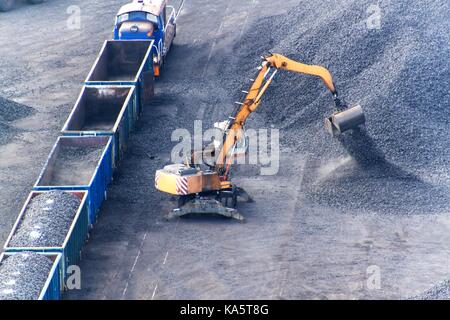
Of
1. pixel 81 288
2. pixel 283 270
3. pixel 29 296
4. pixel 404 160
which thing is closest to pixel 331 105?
pixel 404 160

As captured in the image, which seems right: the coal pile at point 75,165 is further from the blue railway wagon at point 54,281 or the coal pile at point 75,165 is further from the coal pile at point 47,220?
the blue railway wagon at point 54,281

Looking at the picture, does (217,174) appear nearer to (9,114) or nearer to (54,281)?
(54,281)

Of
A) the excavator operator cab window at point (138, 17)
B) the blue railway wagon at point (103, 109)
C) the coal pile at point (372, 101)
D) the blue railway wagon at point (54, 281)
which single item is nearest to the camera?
the blue railway wagon at point (54, 281)

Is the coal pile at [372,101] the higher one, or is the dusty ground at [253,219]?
the coal pile at [372,101]

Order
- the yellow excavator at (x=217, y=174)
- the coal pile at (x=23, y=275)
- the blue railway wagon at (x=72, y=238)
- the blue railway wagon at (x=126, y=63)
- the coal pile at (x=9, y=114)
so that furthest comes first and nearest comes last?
1. the blue railway wagon at (x=126, y=63)
2. the coal pile at (x=9, y=114)
3. the yellow excavator at (x=217, y=174)
4. the blue railway wagon at (x=72, y=238)
5. the coal pile at (x=23, y=275)

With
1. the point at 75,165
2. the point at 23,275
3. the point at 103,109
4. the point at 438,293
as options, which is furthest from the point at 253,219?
the point at 103,109

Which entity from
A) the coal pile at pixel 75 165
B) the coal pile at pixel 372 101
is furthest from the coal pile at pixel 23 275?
the coal pile at pixel 372 101

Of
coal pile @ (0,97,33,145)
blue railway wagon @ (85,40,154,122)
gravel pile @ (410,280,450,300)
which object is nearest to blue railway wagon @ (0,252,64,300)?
gravel pile @ (410,280,450,300)
